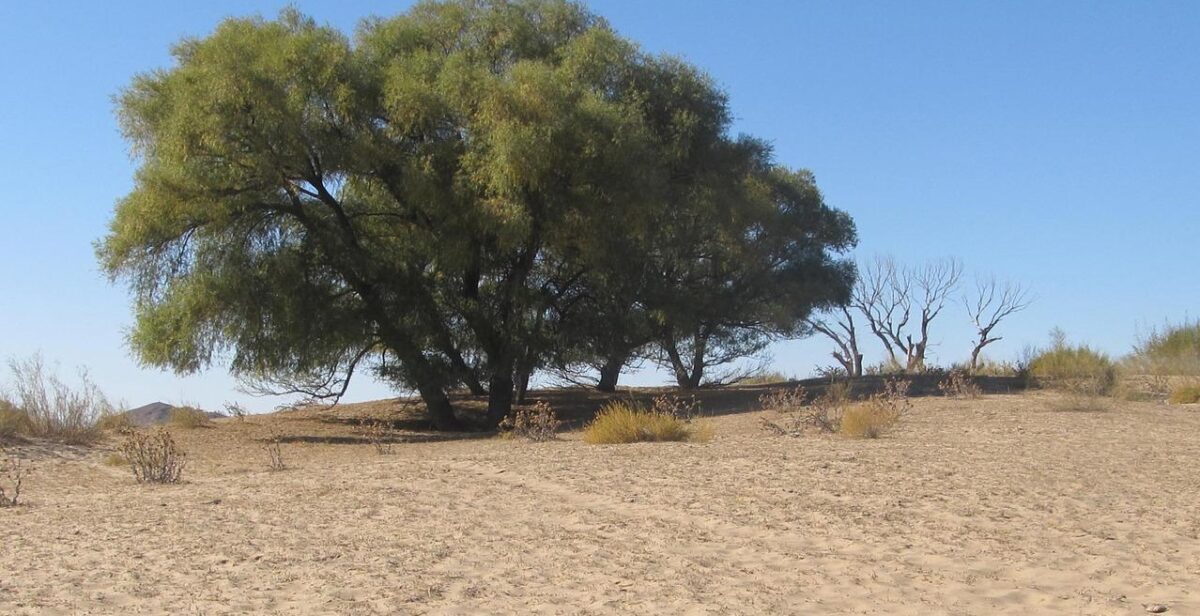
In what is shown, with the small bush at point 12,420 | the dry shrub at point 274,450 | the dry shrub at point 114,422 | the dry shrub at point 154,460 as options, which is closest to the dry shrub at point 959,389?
the dry shrub at point 274,450

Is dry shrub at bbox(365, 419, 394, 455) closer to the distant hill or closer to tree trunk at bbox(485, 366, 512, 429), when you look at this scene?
tree trunk at bbox(485, 366, 512, 429)

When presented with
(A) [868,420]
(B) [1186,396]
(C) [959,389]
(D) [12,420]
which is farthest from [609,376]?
(A) [868,420]

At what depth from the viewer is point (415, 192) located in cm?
2083

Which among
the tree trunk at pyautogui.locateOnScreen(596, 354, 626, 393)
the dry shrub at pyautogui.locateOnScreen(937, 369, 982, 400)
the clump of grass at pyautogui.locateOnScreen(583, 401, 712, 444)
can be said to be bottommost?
the clump of grass at pyautogui.locateOnScreen(583, 401, 712, 444)

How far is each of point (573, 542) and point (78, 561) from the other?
334 cm

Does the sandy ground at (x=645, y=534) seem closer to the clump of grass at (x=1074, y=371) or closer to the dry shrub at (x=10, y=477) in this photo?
the dry shrub at (x=10, y=477)

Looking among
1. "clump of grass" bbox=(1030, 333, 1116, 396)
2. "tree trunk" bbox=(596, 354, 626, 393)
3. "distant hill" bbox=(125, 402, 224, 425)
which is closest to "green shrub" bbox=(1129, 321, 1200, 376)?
"clump of grass" bbox=(1030, 333, 1116, 396)

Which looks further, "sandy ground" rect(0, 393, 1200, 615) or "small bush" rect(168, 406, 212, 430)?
"small bush" rect(168, 406, 212, 430)

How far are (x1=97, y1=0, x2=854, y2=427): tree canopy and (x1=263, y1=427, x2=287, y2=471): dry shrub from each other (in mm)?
1460

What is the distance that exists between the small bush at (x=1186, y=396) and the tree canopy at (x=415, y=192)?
8999 millimetres

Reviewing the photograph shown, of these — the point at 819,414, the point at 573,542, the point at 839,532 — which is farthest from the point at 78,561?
the point at 819,414

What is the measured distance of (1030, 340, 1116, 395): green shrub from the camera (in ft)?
71.4

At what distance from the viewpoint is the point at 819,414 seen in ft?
53.7

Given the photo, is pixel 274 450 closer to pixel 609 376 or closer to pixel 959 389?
pixel 959 389
